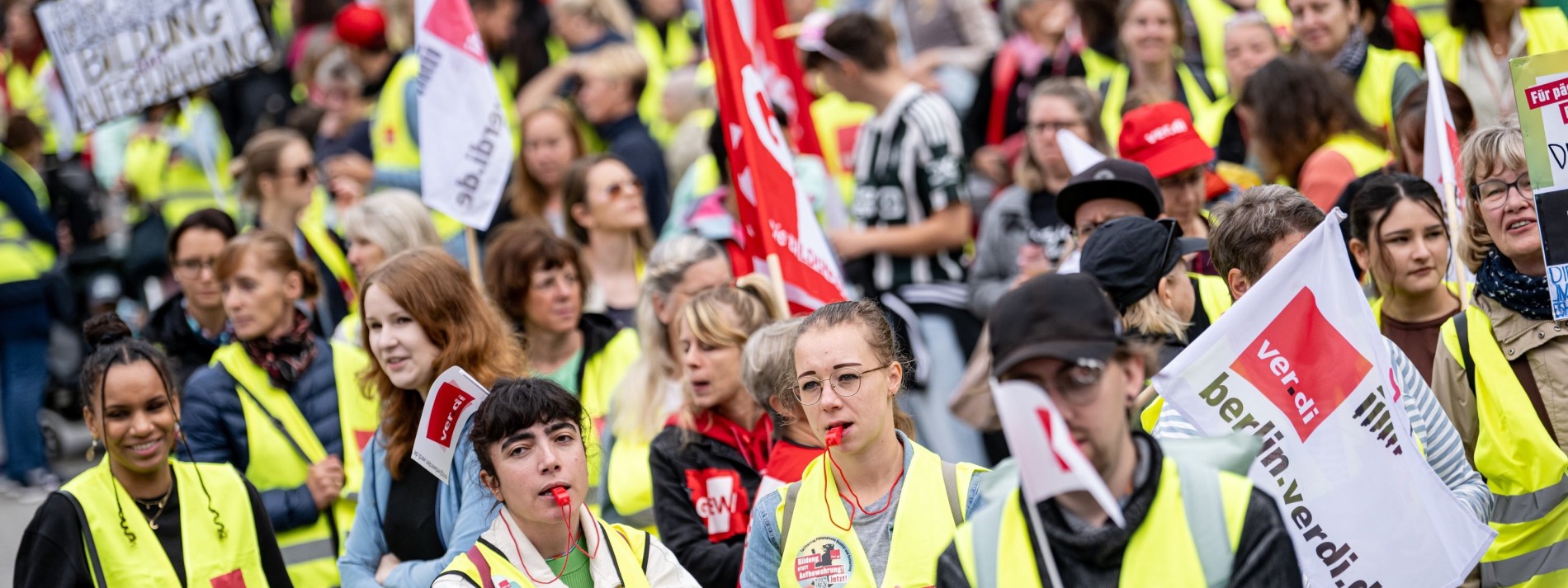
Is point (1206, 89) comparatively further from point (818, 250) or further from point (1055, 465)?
point (1055, 465)

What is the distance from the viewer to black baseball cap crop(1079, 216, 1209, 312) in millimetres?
4301

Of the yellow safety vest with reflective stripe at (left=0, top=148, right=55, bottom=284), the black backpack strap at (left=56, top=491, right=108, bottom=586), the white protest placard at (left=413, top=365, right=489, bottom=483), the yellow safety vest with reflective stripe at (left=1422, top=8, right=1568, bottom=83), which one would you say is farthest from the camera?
the yellow safety vest with reflective stripe at (left=0, top=148, right=55, bottom=284)

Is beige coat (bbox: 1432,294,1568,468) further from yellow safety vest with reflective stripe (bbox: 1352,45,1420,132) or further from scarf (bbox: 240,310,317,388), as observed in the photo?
scarf (bbox: 240,310,317,388)

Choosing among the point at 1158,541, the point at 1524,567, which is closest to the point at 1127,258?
the point at 1524,567

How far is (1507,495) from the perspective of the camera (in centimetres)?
443

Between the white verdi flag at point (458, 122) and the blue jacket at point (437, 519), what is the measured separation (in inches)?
82.0

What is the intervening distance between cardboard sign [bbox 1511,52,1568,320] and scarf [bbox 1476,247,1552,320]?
0.08 metres

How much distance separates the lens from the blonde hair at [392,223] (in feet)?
24.2

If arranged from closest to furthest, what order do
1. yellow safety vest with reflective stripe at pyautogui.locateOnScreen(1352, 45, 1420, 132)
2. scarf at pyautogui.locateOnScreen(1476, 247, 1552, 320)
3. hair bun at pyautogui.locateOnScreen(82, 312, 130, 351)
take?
scarf at pyautogui.locateOnScreen(1476, 247, 1552, 320) → hair bun at pyautogui.locateOnScreen(82, 312, 130, 351) → yellow safety vest with reflective stripe at pyautogui.locateOnScreen(1352, 45, 1420, 132)

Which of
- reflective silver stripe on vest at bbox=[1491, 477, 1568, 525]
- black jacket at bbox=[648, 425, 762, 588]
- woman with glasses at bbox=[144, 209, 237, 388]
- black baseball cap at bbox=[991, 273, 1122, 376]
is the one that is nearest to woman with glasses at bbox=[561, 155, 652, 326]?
woman with glasses at bbox=[144, 209, 237, 388]

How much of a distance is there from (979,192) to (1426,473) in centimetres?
602

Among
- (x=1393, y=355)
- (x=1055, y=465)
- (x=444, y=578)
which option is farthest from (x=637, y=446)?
(x=1055, y=465)

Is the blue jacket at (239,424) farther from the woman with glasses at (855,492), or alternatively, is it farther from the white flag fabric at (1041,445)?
the white flag fabric at (1041,445)

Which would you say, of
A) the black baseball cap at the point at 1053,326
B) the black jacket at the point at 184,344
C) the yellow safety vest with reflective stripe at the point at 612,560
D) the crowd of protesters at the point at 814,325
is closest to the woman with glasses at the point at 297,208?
the crowd of protesters at the point at 814,325
